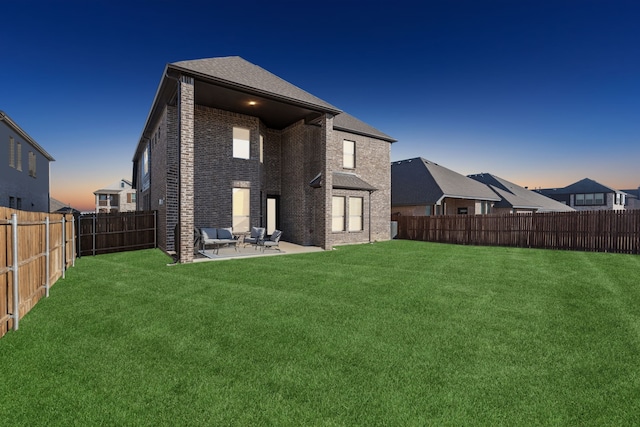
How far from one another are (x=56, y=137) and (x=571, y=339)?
34.2 m

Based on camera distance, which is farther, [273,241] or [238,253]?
[273,241]

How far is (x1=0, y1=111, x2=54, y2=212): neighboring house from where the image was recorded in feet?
56.6

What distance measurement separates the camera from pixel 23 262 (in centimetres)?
477

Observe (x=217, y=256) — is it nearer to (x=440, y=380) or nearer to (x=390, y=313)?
(x=390, y=313)

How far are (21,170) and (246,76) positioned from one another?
66.7 ft

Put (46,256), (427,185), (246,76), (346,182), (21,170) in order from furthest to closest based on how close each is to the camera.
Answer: (427,185) < (21,170) < (346,182) < (246,76) < (46,256)

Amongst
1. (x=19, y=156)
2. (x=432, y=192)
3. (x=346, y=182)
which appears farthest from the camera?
(x=432, y=192)

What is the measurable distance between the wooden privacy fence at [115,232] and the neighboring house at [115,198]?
56305mm

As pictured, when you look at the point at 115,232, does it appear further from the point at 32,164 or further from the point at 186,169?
the point at 32,164

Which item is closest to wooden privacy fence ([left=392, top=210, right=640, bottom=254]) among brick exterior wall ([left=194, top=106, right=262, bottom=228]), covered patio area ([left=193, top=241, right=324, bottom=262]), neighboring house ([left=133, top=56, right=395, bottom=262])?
neighboring house ([left=133, top=56, right=395, bottom=262])

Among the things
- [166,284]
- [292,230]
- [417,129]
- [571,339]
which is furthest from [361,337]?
[417,129]

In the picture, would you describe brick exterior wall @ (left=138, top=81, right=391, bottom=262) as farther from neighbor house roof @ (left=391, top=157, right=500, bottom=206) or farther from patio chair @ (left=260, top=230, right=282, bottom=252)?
neighbor house roof @ (left=391, top=157, right=500, bottom=206)

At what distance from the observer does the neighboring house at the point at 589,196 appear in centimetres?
4716

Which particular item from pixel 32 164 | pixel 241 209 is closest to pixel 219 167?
pixel 241 209
